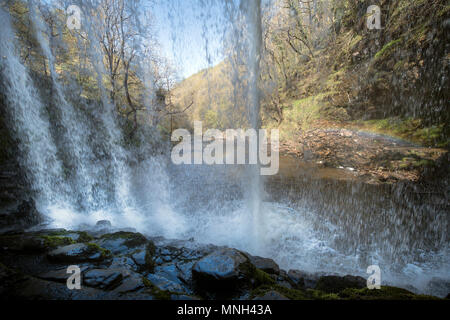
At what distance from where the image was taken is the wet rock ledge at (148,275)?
1528 millimetres

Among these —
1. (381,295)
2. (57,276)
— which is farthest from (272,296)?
(57,276)

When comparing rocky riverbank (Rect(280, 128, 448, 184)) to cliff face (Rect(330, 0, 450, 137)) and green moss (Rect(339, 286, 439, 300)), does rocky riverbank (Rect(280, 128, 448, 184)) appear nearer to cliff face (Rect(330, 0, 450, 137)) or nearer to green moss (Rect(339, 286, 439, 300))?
cliff face (Rect(330, 0, 450, 137))

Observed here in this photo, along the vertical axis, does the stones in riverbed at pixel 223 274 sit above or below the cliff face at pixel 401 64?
below

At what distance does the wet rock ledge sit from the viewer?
1528 millimetres

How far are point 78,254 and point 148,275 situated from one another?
89 centimetres

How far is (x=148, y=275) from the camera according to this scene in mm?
2150

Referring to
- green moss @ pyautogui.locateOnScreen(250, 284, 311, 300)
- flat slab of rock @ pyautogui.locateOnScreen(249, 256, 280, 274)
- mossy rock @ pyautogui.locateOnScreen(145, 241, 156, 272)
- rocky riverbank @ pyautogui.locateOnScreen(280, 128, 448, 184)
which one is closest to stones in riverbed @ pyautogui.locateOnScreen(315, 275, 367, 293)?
flat slab of rock @ pyautogui.locateOnScreen(249, 256, 280, 274)

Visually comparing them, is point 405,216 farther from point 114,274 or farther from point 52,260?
point 52,260

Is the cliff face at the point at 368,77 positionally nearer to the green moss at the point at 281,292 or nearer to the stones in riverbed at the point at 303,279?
the stones in riverbed at the point at 303,279

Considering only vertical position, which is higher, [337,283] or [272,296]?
[272,296]

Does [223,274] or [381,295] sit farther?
[223,274]

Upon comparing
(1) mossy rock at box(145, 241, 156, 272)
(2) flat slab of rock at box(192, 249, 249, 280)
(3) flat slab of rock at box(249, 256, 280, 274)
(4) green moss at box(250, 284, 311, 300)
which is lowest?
(3) flat slab of rock at box(249, 256, 280, 274)

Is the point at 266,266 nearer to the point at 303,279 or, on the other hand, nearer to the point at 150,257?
the point at 303,279

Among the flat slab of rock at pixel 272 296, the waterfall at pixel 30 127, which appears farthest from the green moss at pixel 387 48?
the waterfall at pixel 30 127
